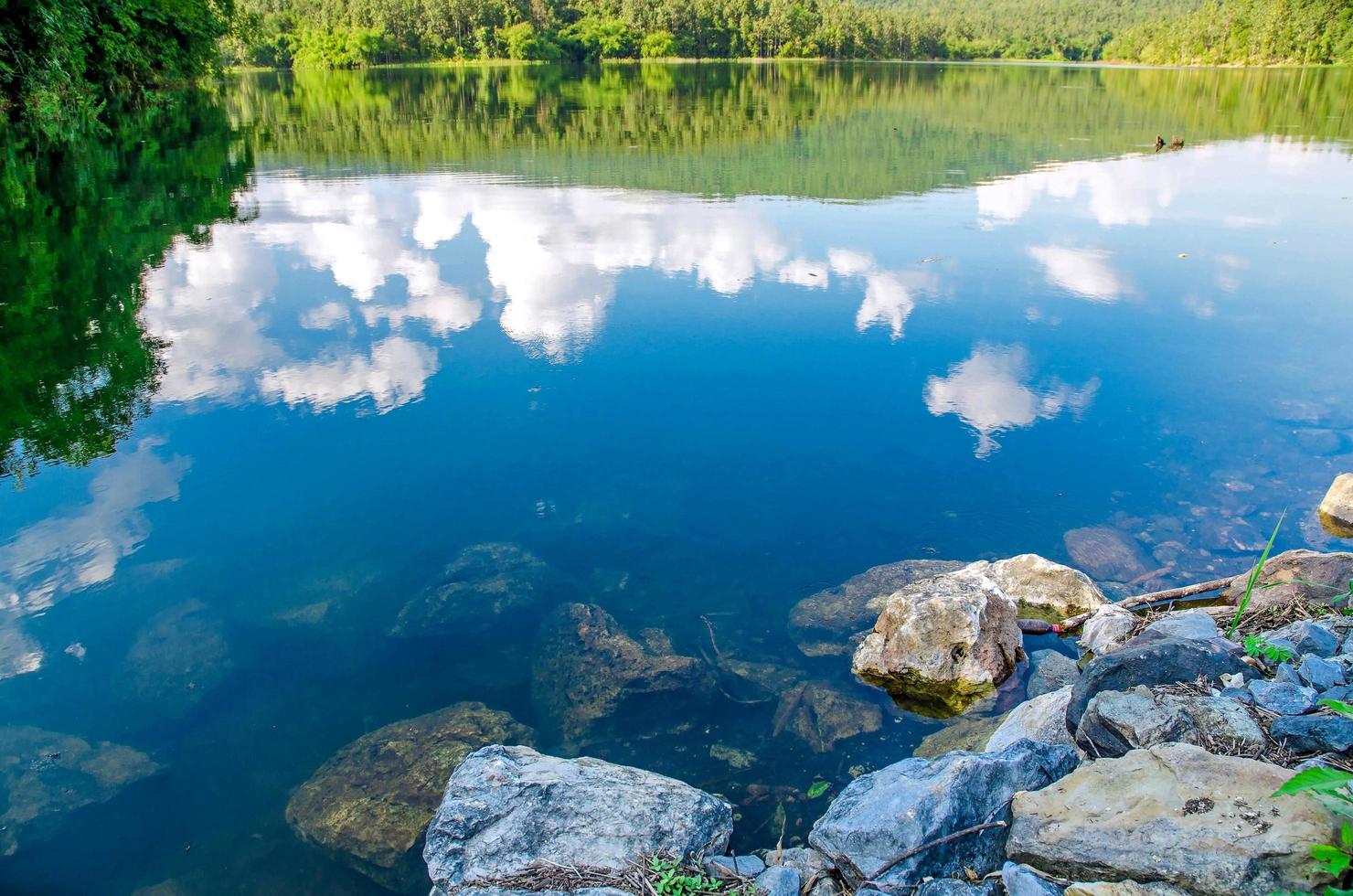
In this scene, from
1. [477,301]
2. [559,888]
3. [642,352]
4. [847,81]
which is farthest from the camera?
[847,81]

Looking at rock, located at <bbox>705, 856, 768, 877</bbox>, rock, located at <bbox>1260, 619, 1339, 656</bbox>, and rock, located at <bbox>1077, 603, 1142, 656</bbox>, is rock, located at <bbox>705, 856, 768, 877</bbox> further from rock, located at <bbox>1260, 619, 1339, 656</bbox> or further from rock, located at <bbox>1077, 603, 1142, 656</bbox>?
rock, located at <bbox>1260, 619, 1339, 656</bbox>

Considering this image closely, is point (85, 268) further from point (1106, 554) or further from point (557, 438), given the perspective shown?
point (1106, 554)

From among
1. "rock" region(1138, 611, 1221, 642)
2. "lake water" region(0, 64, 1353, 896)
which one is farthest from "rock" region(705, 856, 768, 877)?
"rock" region(1138, 611, 1221, 642)

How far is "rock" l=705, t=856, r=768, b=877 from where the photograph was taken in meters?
4.32

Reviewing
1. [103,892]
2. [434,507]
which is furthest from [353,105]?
[103,892]

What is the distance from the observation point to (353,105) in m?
51.3

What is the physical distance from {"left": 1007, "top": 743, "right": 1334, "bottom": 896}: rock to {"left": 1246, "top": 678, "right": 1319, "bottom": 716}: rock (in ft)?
2.68

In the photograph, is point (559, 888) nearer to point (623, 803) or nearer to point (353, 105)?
point (623, 803)

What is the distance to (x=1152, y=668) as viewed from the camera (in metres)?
5.11

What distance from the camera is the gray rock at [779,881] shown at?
4.11m

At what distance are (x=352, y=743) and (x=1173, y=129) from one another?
146ft

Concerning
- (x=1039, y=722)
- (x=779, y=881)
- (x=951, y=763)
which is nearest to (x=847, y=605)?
(x=1039, y=722)

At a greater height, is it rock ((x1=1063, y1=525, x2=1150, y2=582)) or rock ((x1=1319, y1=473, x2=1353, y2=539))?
rock ((x1=1319, y1=473, x2=1353, y2=539))

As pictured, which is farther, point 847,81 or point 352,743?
point 847,81
